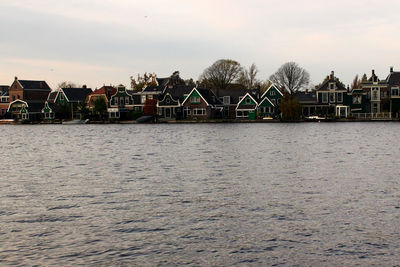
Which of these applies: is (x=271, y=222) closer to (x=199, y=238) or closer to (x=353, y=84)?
(x=199, y=238)

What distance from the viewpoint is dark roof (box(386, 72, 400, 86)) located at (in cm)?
10400

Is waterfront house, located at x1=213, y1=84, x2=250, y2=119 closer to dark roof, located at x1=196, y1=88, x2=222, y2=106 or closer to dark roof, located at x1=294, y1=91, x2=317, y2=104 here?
dark roof, located at x1=196, y1=88, x2=222, y2=106

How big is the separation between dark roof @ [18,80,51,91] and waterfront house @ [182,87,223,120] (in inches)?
2283

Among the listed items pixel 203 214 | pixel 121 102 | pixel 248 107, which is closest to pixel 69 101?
pixel 121 102

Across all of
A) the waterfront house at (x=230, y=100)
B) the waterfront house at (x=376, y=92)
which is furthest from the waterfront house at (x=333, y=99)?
the waterfront house at (x=230, y=100)

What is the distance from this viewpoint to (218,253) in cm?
1188

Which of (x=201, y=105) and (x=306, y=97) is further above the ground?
(x=306, y=97)

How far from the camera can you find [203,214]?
628 inches

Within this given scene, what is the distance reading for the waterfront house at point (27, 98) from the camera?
135125 mm

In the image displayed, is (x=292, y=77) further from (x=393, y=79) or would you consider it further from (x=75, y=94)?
(x=75, y=94)

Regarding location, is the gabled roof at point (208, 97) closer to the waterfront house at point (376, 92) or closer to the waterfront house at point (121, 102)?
the waterfront house at point (121, 102)

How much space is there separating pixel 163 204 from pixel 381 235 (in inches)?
309

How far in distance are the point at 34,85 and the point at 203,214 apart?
142 m

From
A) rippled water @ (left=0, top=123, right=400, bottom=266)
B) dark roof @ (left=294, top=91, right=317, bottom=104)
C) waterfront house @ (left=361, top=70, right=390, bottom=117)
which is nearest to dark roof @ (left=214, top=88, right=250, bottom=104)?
dark roof @ (left=294, top=91, right=317, bottom=104)
